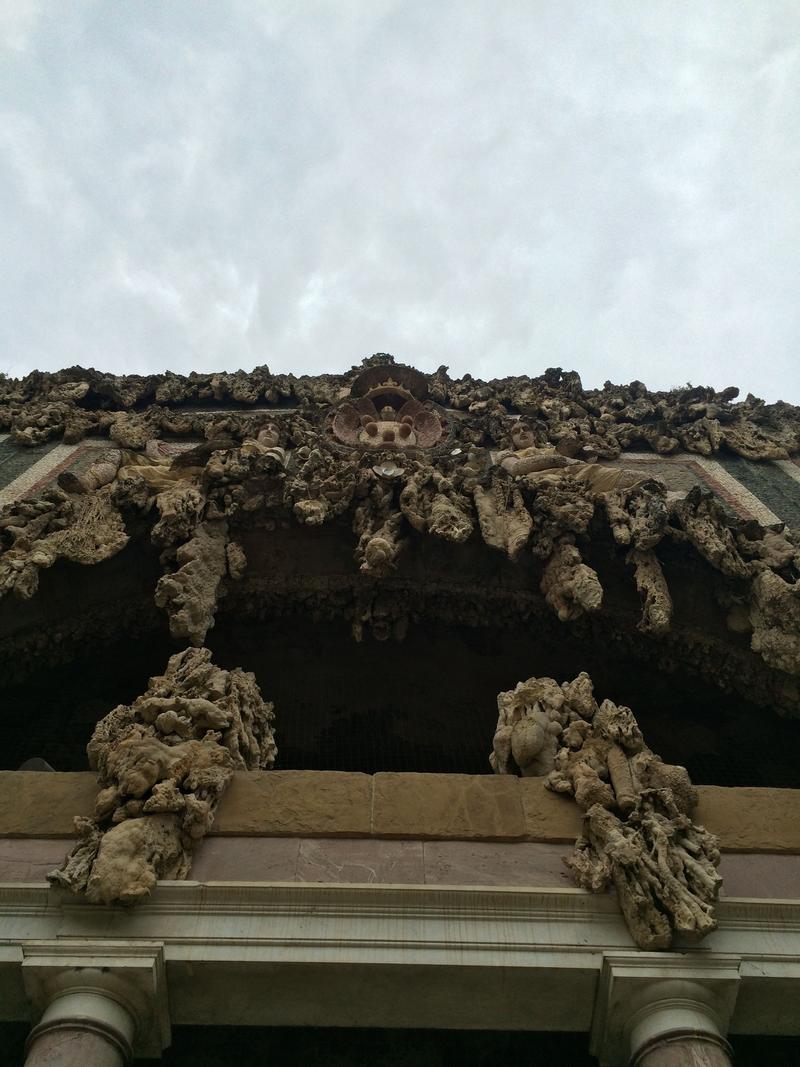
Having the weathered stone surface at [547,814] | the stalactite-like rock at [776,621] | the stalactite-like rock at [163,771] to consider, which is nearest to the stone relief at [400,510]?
the stalactite-like rock at [776,621]

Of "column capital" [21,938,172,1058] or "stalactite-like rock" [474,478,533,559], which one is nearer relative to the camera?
"column capital" [21,938,172,1058]

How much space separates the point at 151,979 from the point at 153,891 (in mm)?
426

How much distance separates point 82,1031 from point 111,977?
9.4 inches

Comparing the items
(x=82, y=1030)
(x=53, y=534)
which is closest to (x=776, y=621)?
(x=82, y=1030)

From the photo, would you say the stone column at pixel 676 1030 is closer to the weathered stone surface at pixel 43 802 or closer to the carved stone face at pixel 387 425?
the weathered stone surface at pixel 43 802

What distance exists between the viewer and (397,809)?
4.59 metres

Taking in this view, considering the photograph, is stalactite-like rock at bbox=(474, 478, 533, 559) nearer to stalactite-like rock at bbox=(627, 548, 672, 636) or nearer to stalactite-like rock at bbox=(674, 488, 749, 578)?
stalactite-like rock at bbox=(627, 548, 672, 636)

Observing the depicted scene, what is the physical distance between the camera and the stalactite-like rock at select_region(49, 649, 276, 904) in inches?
150

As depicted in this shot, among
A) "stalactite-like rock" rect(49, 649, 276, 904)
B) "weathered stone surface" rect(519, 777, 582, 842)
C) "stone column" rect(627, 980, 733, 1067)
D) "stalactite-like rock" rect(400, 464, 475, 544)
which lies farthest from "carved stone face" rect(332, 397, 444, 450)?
"stone column" rect(627, 980, 733, 1067)

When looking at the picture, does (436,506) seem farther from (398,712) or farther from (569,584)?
(398,712)

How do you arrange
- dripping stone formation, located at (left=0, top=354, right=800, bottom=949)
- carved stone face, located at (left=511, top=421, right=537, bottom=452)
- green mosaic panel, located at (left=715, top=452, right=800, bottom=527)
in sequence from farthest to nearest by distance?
carved stone face, located at (left=511, top=421, right=537, bottom=452), green mosaic panel, located at (left=715, top=452, right=800, bottom=527), dripping stone formation, located at (left=0, top=354, right=800, bottom=949)

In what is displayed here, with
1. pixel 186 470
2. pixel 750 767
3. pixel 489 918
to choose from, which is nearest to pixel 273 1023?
pixel 489 918

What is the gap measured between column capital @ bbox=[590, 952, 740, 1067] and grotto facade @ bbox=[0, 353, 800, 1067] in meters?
0.02

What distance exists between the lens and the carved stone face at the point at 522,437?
9719 mm
